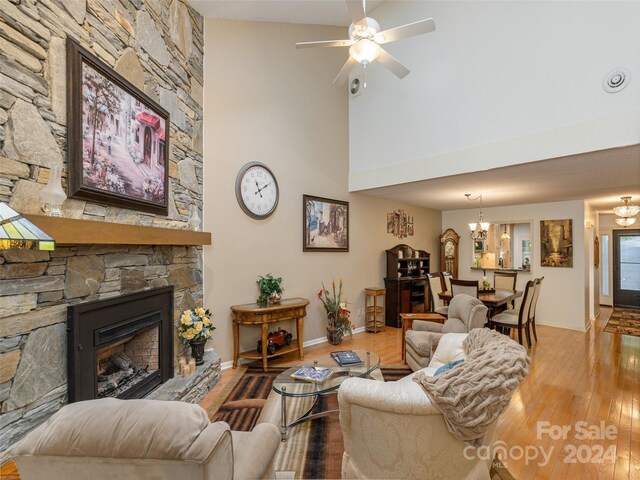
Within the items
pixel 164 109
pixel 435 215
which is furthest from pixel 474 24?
pixel 435 215

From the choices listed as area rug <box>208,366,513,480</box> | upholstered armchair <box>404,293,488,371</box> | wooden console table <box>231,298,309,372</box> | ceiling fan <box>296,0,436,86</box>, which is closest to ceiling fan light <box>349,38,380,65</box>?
ceiling fan <box>296,0,436,86</box>

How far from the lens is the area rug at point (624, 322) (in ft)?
17.9

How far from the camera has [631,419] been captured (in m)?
2.61

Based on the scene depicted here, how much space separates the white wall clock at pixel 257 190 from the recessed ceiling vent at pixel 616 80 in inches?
145

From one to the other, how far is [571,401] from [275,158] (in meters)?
4.27

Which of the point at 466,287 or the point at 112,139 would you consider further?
the point at 466,287

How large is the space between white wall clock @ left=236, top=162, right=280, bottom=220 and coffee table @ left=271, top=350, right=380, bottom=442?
6.86ft

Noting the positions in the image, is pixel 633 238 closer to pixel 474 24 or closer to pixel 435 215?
pixel 435 215

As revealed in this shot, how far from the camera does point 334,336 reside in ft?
15.3

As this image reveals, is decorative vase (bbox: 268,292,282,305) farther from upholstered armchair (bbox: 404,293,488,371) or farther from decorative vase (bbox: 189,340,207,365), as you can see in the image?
upholstered armchair (bbox: 404,293,488,371)

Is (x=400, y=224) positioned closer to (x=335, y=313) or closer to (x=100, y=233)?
(x=335, y=313)

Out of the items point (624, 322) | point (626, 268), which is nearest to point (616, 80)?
point (624, 322)

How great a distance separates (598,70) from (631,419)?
10.5ft

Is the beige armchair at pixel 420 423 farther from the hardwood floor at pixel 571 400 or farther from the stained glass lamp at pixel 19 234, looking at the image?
the stained glass lamp at pixel 19 234
